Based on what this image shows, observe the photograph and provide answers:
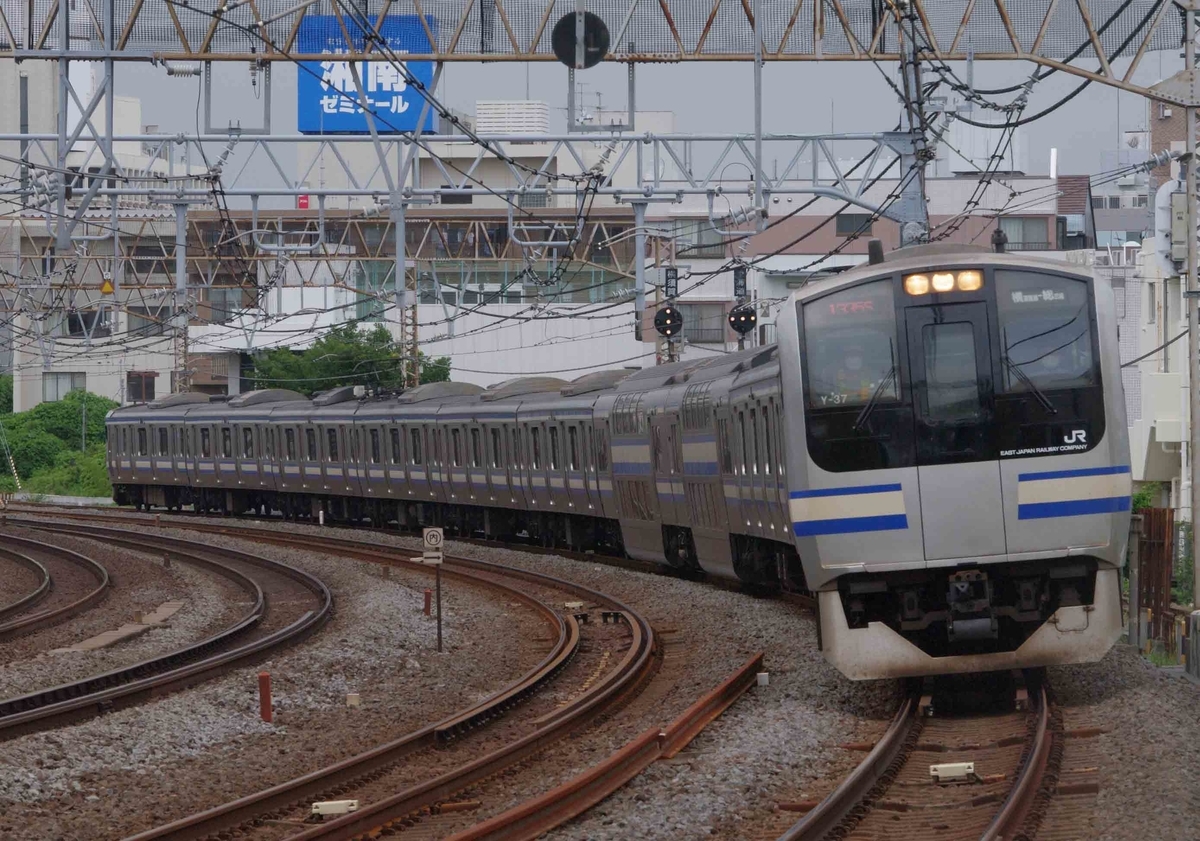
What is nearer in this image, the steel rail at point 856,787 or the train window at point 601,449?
the steel rail at point 856,787

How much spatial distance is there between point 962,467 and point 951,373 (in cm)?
56

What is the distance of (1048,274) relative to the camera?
10828 mm

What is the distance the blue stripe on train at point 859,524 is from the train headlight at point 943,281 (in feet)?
3.99

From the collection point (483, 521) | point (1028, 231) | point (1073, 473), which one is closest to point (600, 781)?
point (1073, 473)

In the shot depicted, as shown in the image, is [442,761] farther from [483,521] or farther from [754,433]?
[483,521]

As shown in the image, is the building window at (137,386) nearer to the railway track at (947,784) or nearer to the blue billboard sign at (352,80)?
the blue billboard sign at (352,80)

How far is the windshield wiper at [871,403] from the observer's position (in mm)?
10719

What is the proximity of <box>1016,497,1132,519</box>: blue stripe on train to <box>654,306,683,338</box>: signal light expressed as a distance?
59.6 feet

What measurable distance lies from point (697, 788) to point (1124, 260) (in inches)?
1572

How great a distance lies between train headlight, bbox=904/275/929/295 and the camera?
10805 millimetres

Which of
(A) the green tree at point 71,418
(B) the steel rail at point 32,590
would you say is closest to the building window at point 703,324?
(A) the green tree at point 71,418

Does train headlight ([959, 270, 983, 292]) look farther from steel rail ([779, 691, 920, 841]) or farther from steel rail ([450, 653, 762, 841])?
steel rail ([450, 653, 762, 841])

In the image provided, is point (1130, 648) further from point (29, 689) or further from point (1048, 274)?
point (29, 689)

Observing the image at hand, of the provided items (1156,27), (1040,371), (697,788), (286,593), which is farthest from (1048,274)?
(286,593)
